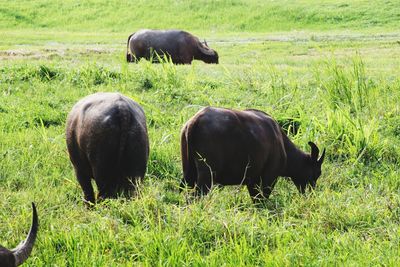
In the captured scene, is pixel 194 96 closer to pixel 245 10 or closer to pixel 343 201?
pixel 343 201

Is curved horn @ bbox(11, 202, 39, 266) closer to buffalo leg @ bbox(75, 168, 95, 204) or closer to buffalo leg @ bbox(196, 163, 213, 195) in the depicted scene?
buffalo leg @ bbox(75, 168, 95, 204)

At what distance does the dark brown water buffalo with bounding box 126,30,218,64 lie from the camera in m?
18.2

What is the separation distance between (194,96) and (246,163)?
4.01 m

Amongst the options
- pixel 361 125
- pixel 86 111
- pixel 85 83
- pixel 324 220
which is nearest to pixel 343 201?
pixel 324 220

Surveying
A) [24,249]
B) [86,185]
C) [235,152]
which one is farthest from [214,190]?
[24,249]

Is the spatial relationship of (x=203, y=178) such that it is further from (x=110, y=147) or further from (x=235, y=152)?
(x=110, y=147)

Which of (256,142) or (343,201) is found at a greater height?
(256,142)

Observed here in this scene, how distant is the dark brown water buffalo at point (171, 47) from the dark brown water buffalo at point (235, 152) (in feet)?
39.3

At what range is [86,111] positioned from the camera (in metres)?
5.81

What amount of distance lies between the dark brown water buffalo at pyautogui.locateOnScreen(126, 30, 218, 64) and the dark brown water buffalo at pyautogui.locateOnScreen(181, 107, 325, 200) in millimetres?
11967

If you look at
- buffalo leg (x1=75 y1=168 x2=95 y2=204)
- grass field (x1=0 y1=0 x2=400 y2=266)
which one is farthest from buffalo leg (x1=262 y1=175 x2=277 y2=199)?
buffalo leg (x1=75 y1=168 x2=95 y2=204)

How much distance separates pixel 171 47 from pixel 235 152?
1268 cm

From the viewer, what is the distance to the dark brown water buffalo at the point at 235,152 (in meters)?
5.75

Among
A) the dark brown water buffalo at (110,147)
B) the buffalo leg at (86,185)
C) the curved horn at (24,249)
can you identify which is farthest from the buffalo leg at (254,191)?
the curved horn at (24,249)
